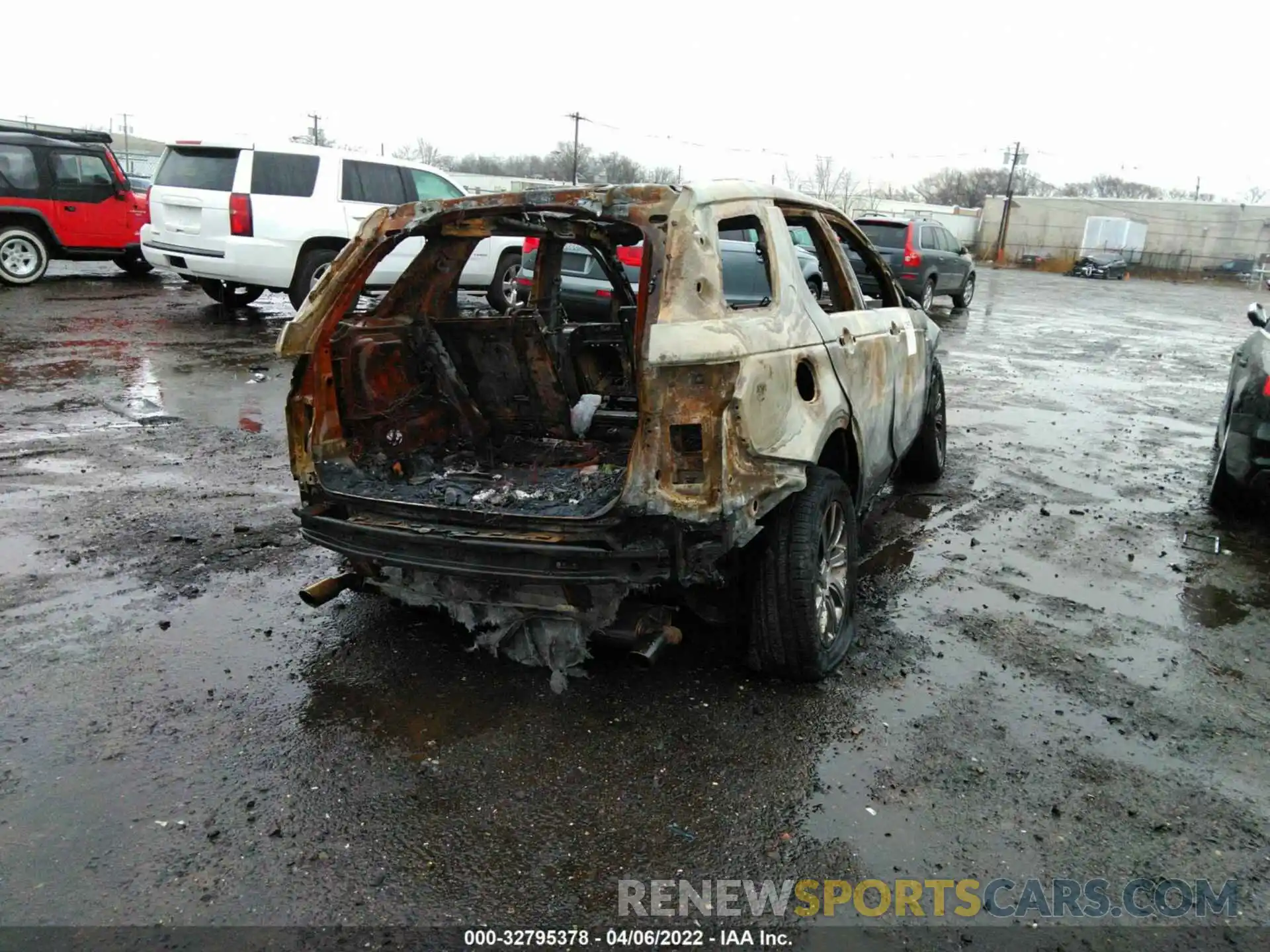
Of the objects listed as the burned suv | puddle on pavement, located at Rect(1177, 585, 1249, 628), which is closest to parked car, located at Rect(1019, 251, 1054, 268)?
puddle on pavement, located at Rect(1177, 585, 1249, 628)

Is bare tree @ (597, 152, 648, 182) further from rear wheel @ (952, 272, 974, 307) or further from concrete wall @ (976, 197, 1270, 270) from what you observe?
rear wheel @ (952, 272, 974, 307)

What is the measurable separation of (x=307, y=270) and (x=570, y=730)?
9166 mm

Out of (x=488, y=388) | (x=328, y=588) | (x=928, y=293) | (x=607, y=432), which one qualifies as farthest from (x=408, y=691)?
(x=928, y=293)

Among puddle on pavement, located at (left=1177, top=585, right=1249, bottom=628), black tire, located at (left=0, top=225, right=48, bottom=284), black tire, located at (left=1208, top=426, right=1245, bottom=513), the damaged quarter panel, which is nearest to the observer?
the damaged quarter panel

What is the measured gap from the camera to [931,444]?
20.3 feet

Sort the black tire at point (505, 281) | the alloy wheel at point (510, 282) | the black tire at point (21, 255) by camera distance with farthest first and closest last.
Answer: the black tire at point (21, 255) < the alloy wheel at point (510, 282) < the black tire at point (505, 281)

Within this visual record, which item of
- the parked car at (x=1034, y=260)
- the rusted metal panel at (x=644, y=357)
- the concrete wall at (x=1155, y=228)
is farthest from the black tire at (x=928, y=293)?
the concrete wall at (x=1155, y=228)

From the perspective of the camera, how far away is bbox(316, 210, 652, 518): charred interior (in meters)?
3.82

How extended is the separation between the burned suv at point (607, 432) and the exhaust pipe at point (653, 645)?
2 centimetres

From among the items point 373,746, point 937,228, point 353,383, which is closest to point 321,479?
point 353,383

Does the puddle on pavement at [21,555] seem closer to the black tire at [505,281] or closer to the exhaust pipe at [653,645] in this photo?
the exhaust pipe at [653,645]

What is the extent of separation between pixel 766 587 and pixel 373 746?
150 centimetres

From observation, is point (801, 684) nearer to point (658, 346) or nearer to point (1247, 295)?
point (658, 346)

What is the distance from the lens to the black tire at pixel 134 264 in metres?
14.9
